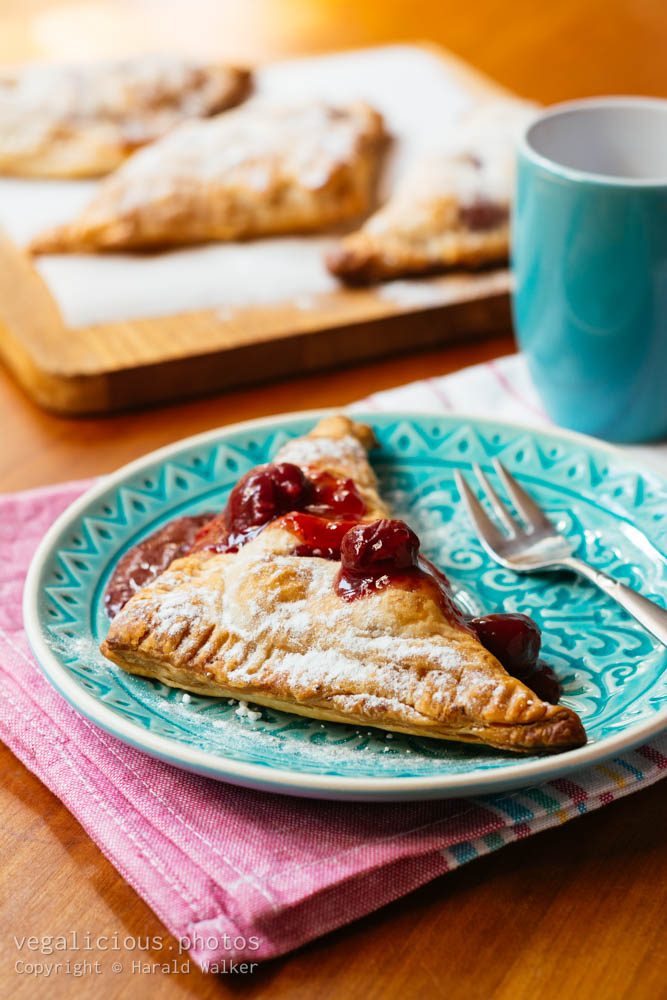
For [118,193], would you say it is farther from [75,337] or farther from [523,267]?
Answer: [523,267]

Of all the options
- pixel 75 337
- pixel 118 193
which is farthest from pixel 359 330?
pixel 118 193

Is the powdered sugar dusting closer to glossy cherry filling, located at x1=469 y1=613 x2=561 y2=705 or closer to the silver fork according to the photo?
the silver fork

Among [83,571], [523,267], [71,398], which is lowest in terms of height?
[71,398]

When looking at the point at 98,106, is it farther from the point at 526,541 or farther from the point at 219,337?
the point at 526,541

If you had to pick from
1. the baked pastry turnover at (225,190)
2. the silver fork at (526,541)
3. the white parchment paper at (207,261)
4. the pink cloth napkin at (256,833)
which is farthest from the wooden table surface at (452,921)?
the baked pastry turnover at (225,190)

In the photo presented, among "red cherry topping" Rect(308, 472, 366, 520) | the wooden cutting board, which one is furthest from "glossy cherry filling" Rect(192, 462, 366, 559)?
the wooden cutting board

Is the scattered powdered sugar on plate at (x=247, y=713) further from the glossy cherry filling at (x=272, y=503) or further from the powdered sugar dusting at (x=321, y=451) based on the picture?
the powdered sugar dusting at (x=321, y=451)
